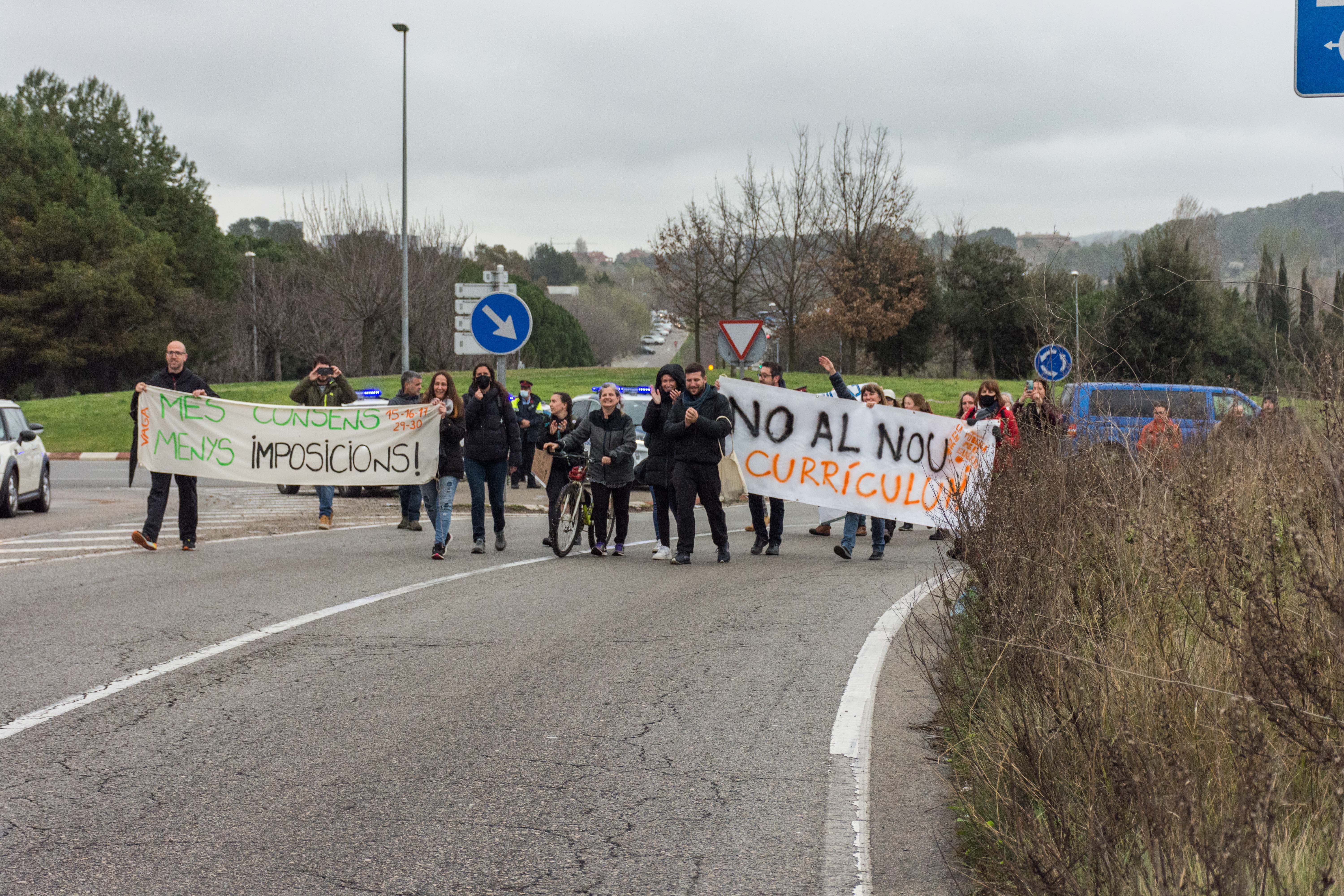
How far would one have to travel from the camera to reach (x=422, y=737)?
248 inches

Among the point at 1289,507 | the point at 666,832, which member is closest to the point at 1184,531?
the point at 1289,507

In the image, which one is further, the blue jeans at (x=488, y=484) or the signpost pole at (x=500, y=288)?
the signpost pole at (x=500, y=288)

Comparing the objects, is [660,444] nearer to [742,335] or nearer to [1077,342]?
[1077,342]

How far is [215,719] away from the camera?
6.52 m

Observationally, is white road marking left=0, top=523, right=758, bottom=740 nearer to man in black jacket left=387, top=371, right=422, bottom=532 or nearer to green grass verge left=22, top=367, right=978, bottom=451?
man in black jacket left=387, top=371, right=422, bottom=532

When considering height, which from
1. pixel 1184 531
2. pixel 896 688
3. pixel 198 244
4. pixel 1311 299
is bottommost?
pixel 896 688

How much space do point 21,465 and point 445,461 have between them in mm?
8134

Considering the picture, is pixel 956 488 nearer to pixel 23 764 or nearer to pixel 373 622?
pixel 373 622

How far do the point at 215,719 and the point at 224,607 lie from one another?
3.60 m

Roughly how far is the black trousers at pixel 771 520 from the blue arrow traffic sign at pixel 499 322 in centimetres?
502

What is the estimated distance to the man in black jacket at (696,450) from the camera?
1348cm

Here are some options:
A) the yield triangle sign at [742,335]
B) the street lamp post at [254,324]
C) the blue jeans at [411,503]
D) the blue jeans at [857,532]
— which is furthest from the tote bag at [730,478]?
the street lamp post at [254,324]

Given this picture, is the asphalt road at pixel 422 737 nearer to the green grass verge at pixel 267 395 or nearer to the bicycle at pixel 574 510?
the bicycle at pixel 574 510

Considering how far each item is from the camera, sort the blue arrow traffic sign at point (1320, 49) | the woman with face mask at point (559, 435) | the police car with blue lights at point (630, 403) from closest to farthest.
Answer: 1. the blue arrow traffic sign at point (1320, 49)
2. the woman with face mask at point (559, 435)
3. the police car with blue lights at point (630, 403)
